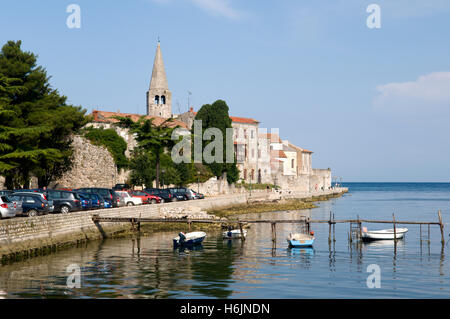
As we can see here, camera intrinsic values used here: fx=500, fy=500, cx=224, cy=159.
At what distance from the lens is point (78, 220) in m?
34.8

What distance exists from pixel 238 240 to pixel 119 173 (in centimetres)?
3494

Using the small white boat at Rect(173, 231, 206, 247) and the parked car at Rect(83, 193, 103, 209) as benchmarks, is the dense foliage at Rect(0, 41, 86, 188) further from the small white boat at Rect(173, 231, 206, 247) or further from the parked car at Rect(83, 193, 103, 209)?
the small white boat at Rect(173, 231, 206, 247)

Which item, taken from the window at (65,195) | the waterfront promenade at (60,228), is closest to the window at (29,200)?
the waterfront promenade at (60,228)

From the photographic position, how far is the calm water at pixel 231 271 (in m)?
21.7

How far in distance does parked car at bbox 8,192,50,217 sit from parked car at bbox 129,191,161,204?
1744 cm

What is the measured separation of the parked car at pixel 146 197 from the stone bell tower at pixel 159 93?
67.1 meters

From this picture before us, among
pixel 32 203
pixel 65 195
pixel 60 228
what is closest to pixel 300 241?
pixel 60 228

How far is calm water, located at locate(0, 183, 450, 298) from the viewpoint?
21703mm

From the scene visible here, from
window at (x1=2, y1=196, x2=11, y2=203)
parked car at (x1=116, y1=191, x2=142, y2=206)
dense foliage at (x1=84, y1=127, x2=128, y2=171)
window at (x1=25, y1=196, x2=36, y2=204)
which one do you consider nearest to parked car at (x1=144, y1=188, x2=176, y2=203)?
parked car at (x1=116, y1=191, x2=142, y2=206)

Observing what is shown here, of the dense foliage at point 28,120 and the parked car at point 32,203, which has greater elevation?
the dense foliage at point 28,120

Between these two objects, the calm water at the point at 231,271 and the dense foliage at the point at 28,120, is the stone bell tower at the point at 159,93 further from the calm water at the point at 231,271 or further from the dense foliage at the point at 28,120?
the calm water at the point at 231,271

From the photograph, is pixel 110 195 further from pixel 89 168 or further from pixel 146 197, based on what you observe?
pixel 89 168
